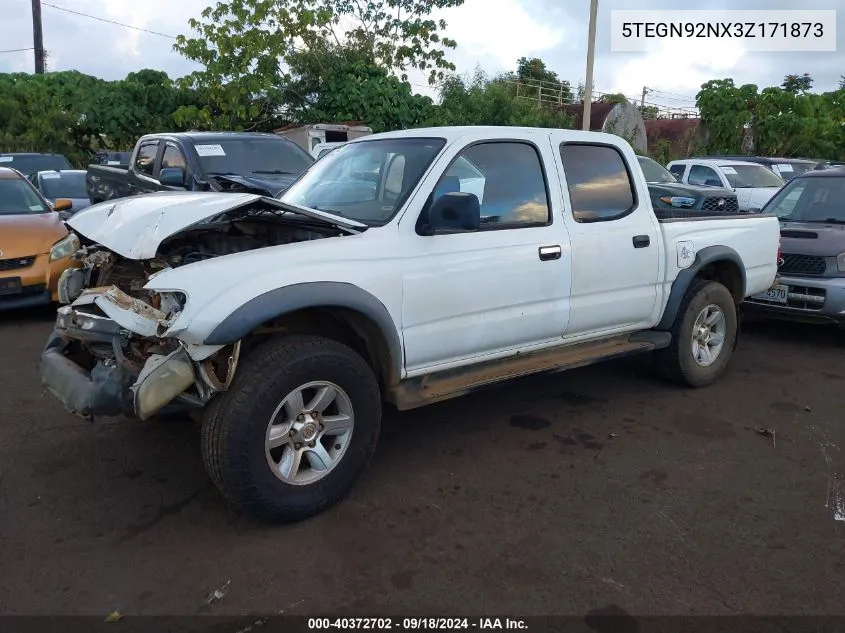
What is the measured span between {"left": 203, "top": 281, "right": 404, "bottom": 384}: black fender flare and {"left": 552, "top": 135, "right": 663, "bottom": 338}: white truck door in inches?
55.8

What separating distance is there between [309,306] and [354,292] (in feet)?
0.85

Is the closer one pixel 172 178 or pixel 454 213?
pixel 454 213

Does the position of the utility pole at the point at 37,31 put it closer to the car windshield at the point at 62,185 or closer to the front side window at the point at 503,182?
the car windshield at the point at 62,185

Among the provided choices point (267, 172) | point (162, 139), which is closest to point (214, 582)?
point (267, 172)

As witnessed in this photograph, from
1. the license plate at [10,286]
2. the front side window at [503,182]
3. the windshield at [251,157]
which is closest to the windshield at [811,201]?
the front side window at [503,182]

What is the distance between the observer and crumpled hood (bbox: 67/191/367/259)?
336cm

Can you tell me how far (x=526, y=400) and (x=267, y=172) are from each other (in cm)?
499

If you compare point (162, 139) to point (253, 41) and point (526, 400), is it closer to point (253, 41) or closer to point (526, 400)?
point (526, 400)

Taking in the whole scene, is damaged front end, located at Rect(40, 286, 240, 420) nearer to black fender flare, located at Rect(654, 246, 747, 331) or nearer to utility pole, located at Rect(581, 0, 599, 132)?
black fender flare, located at Rect(654, 246, 747, 331)

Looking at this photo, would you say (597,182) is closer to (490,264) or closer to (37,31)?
(490,264)

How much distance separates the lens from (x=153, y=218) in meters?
3.47

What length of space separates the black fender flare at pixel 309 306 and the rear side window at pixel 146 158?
6.91m

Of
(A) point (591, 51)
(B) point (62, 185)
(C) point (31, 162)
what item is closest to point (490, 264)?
(B) point (62, 185)

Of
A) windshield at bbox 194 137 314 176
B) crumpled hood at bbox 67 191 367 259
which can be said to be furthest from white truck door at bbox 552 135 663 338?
windshield at bbox 194 137 314 176
